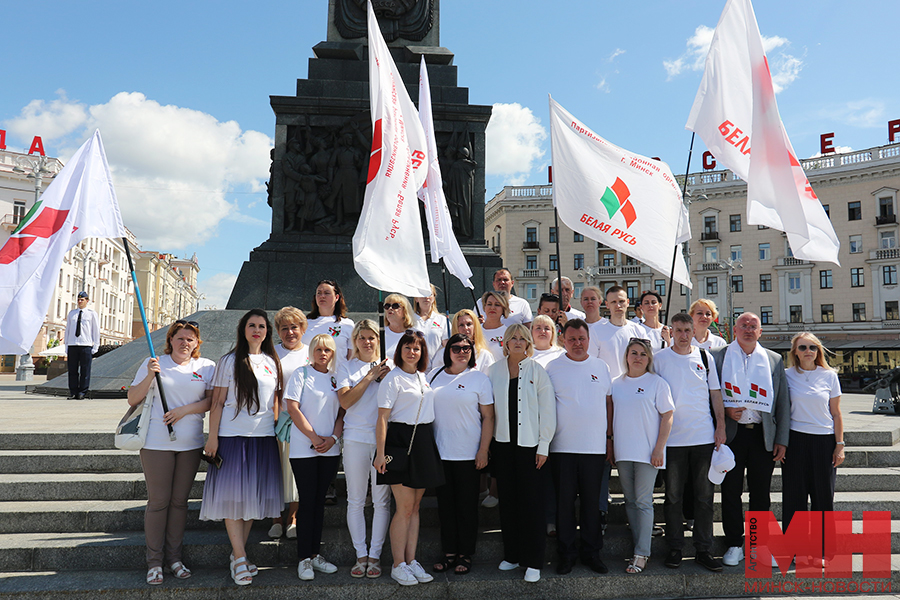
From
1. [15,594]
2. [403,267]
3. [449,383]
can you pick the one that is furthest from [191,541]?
[403,267]

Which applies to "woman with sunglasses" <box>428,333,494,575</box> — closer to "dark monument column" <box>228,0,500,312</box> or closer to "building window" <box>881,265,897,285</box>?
"dark monument column" <box>228,0,500,312</box>

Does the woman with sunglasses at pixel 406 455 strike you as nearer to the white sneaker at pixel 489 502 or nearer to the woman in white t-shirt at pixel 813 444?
the white sneaker at pixel 489 502

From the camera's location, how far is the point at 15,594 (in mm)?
4383

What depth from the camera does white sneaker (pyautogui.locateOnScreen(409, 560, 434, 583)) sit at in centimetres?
470

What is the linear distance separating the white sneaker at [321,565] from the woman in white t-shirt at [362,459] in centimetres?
16

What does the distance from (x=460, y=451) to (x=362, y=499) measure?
0.82m

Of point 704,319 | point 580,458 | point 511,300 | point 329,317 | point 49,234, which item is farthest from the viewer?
point 511,300

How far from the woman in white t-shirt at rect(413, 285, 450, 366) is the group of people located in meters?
0.79

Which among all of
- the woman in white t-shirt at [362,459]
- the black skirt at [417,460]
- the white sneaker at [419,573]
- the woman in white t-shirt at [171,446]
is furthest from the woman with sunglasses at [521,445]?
the woman in white t-shirt at [171,446]

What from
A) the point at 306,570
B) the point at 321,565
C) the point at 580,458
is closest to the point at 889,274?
the point at 580,458

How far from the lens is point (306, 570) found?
4660 mm

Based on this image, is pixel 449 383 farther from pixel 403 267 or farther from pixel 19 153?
pixel 19 153

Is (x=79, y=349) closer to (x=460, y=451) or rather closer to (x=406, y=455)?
(x=406, y=455)

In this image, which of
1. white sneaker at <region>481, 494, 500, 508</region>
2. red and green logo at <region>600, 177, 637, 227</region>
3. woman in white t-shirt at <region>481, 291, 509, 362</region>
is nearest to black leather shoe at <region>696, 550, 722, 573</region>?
white sneaker at <region>481, 494, 500, 508</region>
